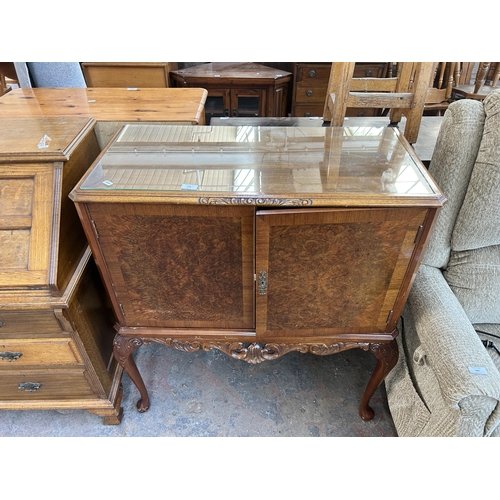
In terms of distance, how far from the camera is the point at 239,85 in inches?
98.6

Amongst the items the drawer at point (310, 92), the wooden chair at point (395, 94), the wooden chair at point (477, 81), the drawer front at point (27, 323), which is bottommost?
the drawer front at point (27, 323)

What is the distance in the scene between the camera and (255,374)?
1.49 meters

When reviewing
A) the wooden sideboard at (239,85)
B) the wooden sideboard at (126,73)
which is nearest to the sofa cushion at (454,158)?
the wooden sideboard at (239,85)

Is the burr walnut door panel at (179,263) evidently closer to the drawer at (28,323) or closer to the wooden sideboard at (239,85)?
the drawer at (28,323)

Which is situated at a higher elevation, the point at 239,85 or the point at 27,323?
the point at 239,85

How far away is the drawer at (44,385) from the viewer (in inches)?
45.2

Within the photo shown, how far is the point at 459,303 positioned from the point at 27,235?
121 centimetres

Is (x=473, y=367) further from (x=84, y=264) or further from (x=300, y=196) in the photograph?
(x=84, y=264)

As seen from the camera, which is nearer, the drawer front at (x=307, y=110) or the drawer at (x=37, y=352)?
the drawer at (x=37, y=352)

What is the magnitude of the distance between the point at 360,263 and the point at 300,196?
239 mm

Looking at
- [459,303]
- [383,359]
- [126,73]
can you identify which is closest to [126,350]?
A: [383,359]

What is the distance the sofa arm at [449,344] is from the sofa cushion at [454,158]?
0.43 ft

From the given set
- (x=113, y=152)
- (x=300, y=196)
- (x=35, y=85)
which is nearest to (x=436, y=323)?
(x=300, y=196)

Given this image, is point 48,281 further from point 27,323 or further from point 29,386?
point 29,386
